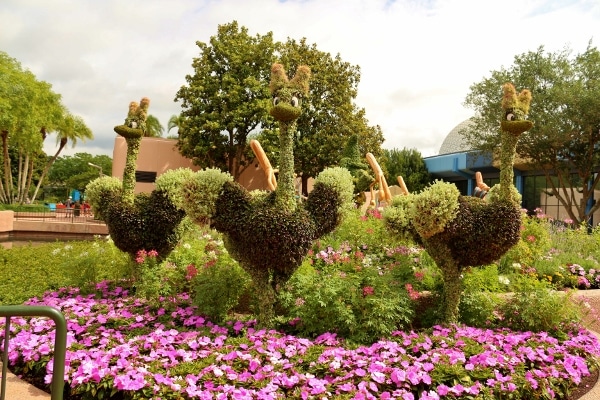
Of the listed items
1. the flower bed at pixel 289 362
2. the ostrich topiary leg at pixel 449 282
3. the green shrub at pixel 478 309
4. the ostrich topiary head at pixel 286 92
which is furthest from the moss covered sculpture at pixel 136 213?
the green shrub at pixel 478 309

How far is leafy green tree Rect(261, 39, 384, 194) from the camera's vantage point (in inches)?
883

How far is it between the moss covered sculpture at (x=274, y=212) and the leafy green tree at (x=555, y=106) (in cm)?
1784

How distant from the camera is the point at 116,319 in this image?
5.18 metres

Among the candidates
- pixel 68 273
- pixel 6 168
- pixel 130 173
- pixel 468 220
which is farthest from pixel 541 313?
pixel 6 168

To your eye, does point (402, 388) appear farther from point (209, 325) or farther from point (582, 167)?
point (582, 167)

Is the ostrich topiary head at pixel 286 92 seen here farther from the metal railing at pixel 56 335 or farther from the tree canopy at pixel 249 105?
the tree canopy at pixel 249 105

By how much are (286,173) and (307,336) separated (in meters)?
1.61

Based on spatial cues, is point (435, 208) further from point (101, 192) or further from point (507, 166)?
point (101, 192)

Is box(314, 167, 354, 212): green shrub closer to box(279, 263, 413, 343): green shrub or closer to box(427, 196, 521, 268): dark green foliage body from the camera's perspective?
box(279, 263, 413, 343): green shrub

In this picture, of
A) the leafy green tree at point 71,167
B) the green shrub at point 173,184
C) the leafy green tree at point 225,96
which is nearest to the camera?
the green shrub at point 173,184

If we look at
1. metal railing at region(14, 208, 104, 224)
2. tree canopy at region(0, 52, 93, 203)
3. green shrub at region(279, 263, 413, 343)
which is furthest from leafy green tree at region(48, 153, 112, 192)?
green shrub at region(279, 263, 413, 343)

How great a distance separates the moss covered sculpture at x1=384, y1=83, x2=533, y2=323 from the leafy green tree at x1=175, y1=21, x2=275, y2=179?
55.9ft

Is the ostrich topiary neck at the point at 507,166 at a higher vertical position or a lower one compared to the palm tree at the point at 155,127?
lower

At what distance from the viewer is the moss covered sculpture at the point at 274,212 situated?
4.72 metres
